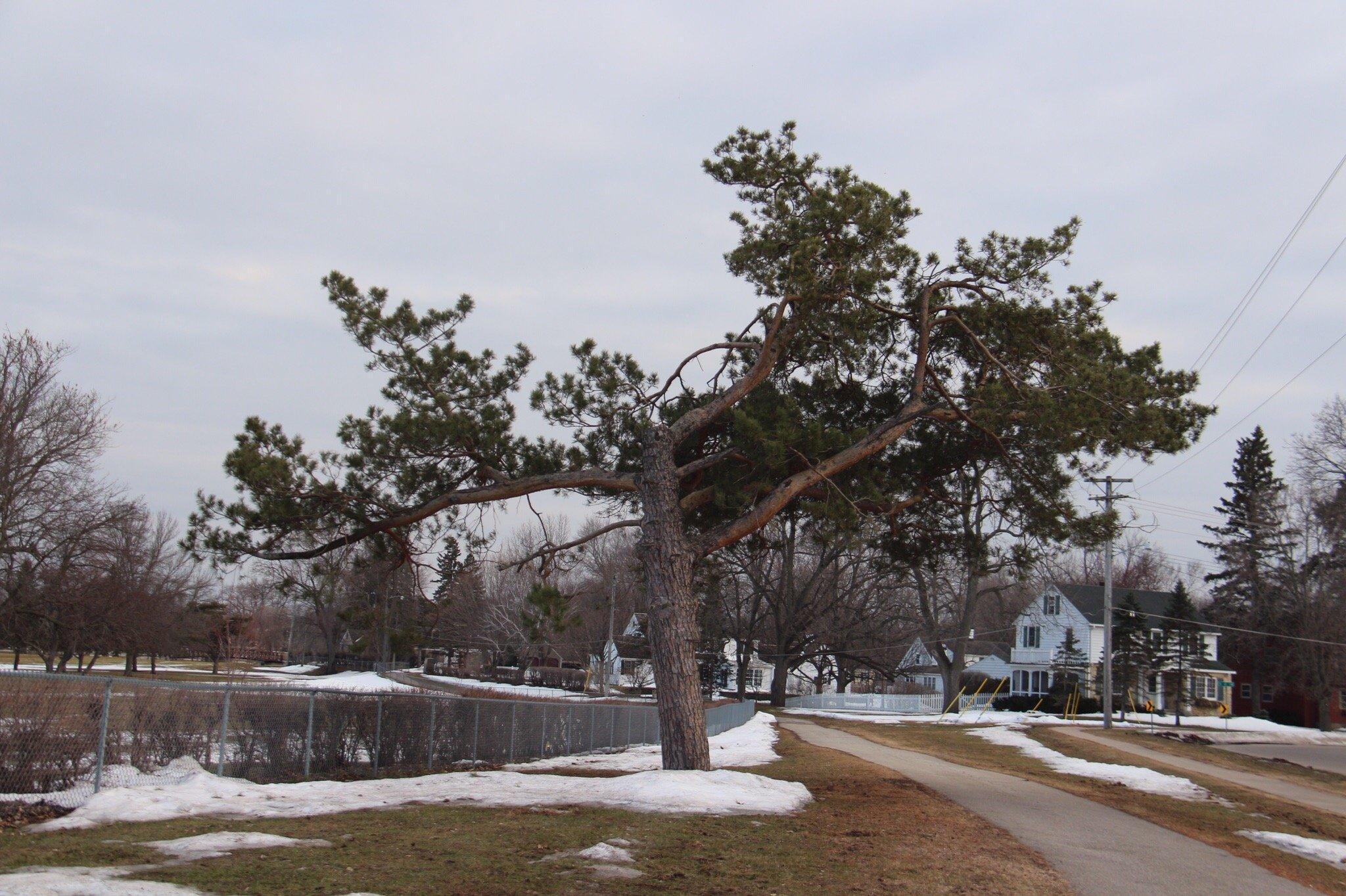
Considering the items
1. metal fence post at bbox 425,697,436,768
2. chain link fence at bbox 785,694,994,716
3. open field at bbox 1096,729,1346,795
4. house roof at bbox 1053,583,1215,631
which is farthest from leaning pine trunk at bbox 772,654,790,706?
metal fence post at bbox 425,697,436,768

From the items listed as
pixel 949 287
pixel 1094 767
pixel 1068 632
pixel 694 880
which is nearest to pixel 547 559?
pixel 949 287

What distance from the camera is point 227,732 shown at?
12.8 metres

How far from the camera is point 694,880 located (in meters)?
7.68

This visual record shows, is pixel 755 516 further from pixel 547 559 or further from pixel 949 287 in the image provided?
pixel 949 287

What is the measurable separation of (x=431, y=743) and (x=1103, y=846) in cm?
1032

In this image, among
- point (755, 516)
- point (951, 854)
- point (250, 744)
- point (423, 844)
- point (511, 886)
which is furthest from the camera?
point (755, 516)

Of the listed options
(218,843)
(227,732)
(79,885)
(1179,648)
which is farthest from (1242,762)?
(79,885)

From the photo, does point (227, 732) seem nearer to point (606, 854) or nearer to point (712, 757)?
point (606, 854)

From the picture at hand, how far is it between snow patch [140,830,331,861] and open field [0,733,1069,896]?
0.18 metres

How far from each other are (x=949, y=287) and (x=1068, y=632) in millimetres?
44926

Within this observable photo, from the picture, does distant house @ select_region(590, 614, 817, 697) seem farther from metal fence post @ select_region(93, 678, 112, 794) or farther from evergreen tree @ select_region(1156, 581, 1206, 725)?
metal fence post @ select_region(93, 678, 112, 794)

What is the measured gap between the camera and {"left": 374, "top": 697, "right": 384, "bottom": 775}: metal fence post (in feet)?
52.3

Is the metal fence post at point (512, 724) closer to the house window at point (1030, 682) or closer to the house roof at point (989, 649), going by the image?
the house roof at point (989, 649)

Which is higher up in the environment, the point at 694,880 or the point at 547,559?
the point at 547,559
